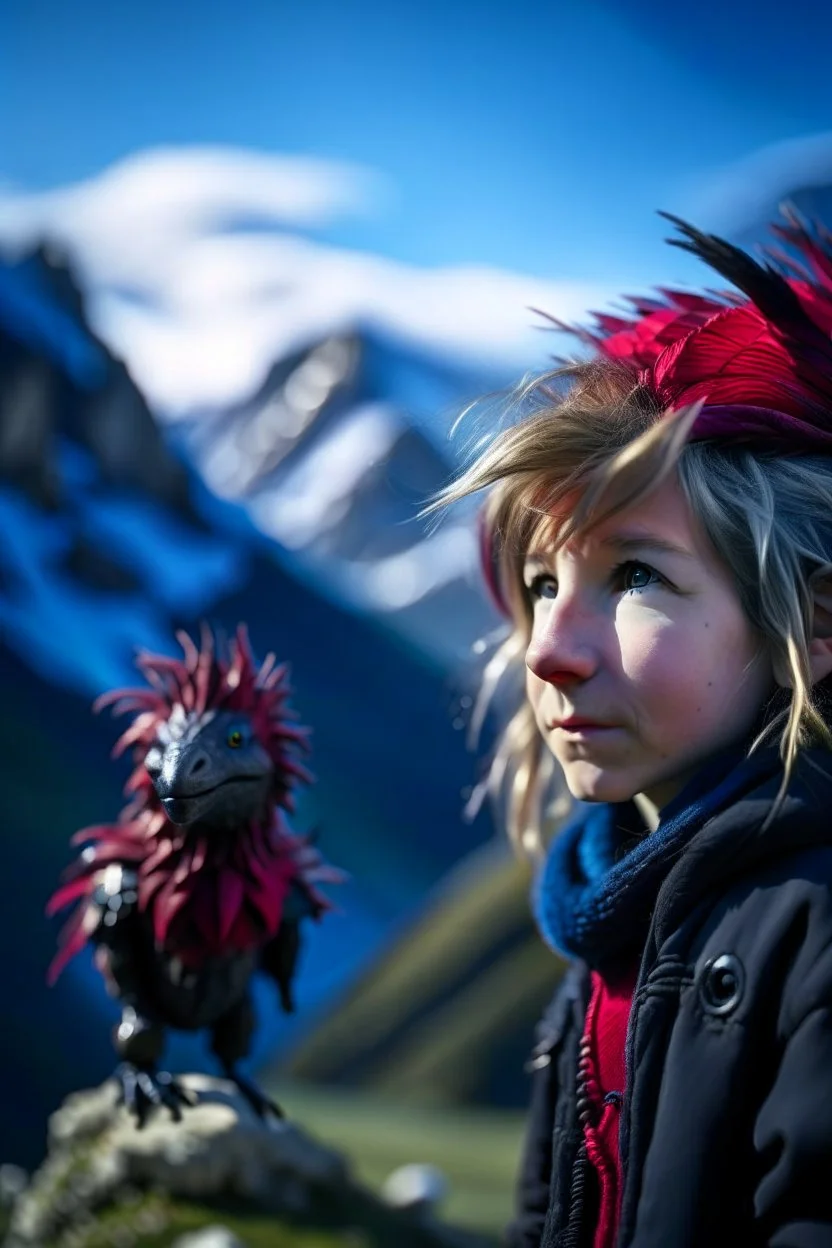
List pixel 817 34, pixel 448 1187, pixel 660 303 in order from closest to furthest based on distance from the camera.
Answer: pixel 660 303 → pixel 817 34 → pixel 448 1187

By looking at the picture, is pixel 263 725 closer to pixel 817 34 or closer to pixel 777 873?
pixel 777 873

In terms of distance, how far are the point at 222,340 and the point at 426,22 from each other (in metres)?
0.63

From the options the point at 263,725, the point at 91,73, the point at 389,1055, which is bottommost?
the point at 389,1055

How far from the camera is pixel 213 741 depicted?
0.92m

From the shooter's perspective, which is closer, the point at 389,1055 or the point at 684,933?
the point at 684,933

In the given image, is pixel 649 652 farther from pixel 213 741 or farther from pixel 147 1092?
pixel 147 1092

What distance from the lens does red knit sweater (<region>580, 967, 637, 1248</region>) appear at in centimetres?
78

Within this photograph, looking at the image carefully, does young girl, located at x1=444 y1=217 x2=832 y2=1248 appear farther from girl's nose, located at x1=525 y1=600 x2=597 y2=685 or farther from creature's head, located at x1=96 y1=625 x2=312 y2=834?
creature's head, located at x1=96 y1=625 x2=312 y2=834

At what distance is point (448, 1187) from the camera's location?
5.23 ft

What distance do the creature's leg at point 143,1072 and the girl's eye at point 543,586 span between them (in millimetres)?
491

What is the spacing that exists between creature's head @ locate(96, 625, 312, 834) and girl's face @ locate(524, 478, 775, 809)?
27cm

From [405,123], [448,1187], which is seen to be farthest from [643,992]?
[405,123]

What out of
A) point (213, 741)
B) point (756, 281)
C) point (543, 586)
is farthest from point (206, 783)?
point (756, 281)

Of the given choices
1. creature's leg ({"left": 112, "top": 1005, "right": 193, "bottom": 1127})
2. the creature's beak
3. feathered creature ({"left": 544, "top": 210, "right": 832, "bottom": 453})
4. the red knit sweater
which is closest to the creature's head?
the creature's beak
